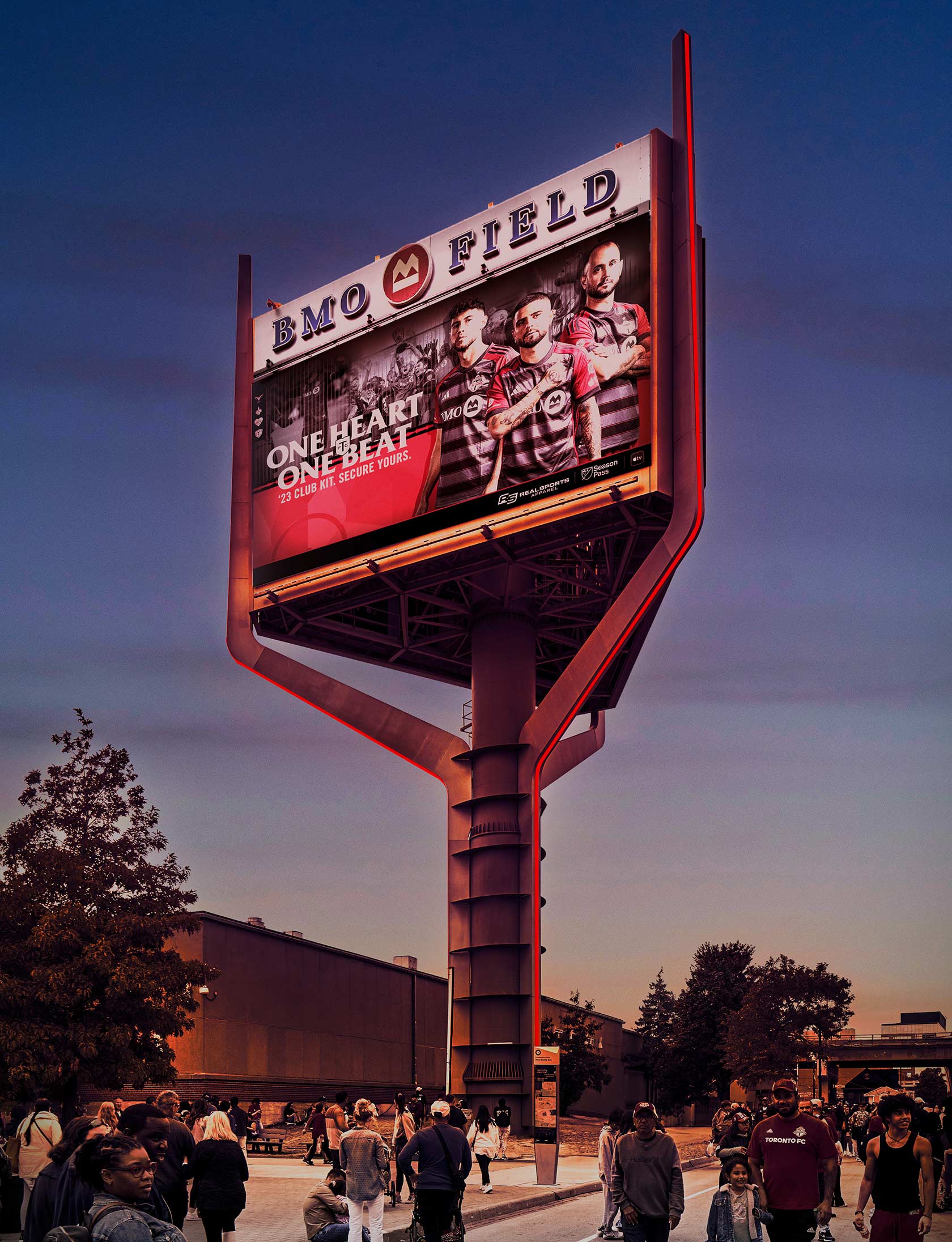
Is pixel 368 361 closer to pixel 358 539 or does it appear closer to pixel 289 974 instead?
pixel 358 539

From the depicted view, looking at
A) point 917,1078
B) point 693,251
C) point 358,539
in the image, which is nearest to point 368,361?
point 358,539

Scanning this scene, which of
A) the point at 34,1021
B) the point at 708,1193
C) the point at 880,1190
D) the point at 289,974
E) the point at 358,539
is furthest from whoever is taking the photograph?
the point at 289,974

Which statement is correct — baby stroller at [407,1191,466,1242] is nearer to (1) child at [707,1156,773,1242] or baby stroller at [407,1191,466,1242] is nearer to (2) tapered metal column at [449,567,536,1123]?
(1) child at [707,1156,773,1242]

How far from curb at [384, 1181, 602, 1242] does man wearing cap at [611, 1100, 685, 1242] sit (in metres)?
6.26

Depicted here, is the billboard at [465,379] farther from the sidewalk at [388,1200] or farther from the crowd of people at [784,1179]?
the crowd of people at [784,1179]

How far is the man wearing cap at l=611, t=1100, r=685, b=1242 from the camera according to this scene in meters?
12.6

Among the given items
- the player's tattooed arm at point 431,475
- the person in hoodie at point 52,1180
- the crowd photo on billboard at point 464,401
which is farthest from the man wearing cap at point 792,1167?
the player's tattooed arm at point 431,475

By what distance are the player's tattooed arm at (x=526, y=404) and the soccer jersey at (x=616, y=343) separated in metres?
0.79

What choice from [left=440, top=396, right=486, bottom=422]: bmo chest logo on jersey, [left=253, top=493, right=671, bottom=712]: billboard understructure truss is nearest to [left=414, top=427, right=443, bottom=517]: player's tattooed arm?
[left=440, top=396, right=486, bottom=422]: bmo chest logo on jersey

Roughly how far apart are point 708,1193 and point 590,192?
85.9 ft

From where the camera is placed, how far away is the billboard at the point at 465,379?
39.2 metres

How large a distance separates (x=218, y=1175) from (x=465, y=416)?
30.2 meters

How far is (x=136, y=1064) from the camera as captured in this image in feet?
110

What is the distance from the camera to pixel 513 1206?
25969 mm
